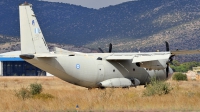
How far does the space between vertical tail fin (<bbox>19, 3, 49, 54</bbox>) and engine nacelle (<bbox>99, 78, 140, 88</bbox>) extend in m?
6.05

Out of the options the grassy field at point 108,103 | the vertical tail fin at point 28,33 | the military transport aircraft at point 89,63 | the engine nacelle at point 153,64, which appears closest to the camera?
the grassy field at point 108,103

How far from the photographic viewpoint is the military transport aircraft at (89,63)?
42.5 metres

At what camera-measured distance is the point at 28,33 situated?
139 ft

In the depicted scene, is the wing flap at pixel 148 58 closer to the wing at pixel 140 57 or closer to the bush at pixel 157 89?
the wing at pixel 140 57

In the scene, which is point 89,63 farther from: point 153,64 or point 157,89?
point 157,89

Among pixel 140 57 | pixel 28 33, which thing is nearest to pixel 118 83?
pixel 140 57

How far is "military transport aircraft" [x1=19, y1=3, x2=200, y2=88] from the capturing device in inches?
1672

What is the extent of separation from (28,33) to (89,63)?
5.42 meters

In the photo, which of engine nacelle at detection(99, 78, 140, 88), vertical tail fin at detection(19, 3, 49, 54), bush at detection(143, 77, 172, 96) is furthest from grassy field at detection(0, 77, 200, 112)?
engine nacelle at detection(99, 78, 140, 88)

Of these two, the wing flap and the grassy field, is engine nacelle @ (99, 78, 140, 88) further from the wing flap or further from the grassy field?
the grassy field

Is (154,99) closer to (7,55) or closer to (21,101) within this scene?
(21,101)

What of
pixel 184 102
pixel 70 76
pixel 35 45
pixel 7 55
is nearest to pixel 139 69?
pixel 70 76

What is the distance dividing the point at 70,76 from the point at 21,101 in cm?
699

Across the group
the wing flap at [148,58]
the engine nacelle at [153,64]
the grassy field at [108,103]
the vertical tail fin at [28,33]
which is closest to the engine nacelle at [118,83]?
the engine nacelle at [153,64]
